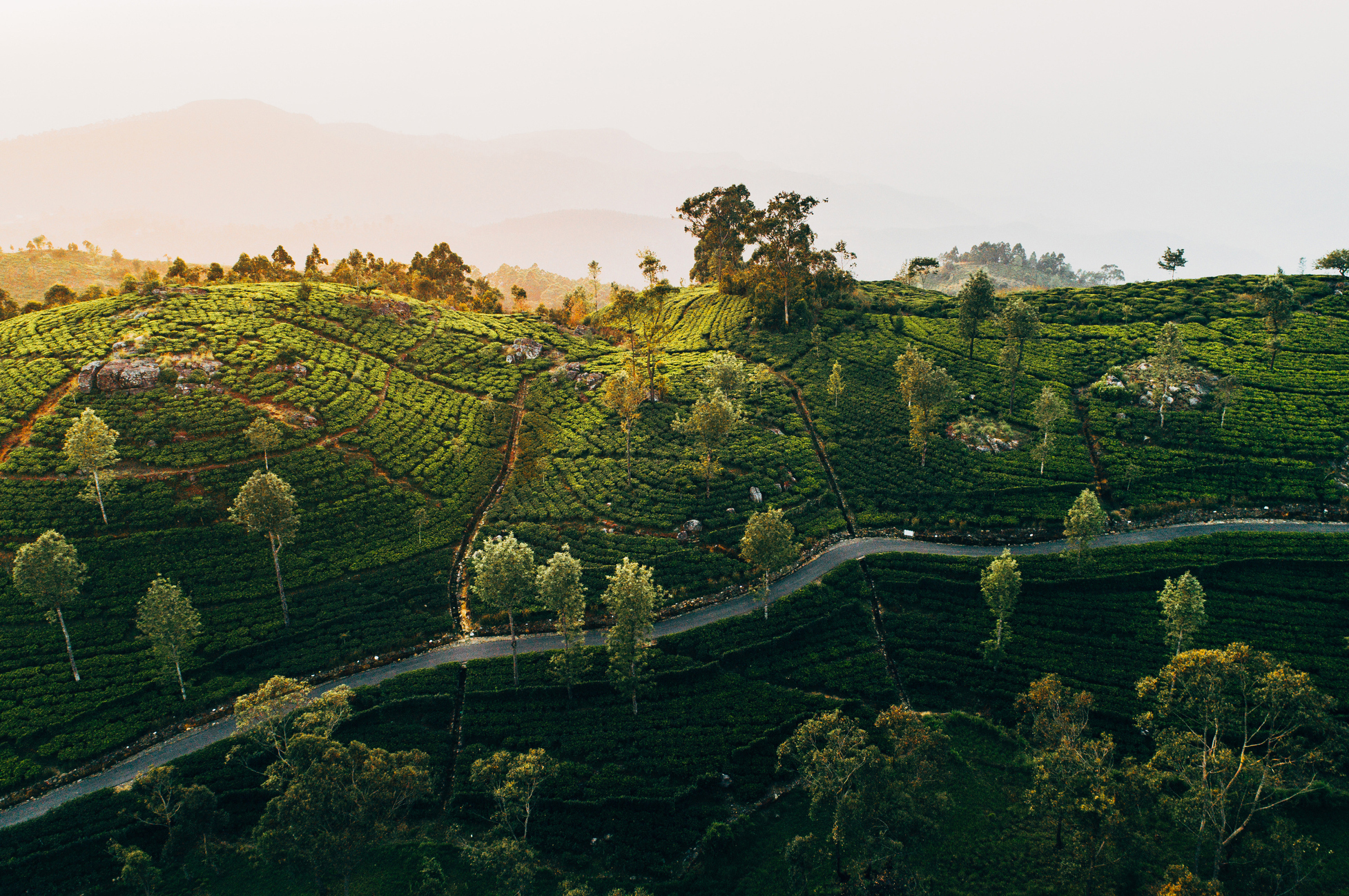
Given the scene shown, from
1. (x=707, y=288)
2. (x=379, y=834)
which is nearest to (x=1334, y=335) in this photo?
(x=707, y=288)

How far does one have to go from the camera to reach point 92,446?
59.9 metres

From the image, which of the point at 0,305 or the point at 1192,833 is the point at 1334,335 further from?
the point at 0,305

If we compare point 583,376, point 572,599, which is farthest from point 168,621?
point 583,376

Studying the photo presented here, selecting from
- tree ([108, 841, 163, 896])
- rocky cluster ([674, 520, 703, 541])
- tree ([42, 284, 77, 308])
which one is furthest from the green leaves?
tree ([42, 284, 77, 308])

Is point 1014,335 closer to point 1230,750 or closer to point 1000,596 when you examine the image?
point 1000,596

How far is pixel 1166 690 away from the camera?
37.7 m

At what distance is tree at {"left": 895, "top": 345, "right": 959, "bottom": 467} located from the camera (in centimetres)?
7300

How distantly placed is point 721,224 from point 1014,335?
70.0 metres

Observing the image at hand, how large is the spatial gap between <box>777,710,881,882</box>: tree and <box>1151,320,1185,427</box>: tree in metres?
67.5

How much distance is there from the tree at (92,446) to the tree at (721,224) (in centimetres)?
10107

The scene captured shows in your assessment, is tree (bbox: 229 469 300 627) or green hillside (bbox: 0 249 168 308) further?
green hillside (bbox: 0 249 168 308)

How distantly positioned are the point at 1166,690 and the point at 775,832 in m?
25.6

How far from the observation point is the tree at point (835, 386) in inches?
3342

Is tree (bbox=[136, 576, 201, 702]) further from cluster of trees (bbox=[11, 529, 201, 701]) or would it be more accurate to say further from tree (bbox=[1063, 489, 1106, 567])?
tree (bbox=[1063, 489, 1106, 567])
